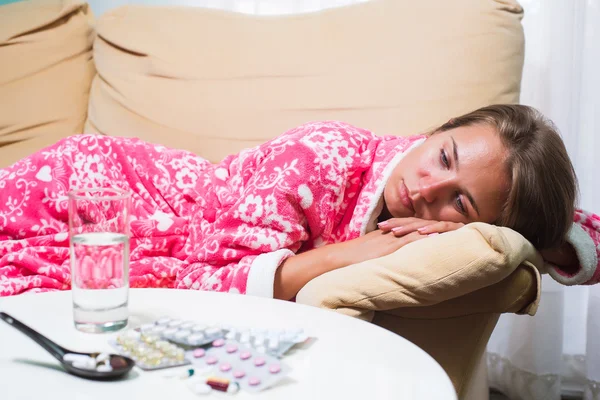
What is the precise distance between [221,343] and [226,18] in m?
1.33

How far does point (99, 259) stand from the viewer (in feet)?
2.17

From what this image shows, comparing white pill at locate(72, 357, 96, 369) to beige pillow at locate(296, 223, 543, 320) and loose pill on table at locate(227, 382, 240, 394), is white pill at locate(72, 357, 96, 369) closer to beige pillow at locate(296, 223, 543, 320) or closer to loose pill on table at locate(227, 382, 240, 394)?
loose pill on table at locate(227, 382, 240, 394)

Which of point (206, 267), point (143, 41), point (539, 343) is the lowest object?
point (539, 343)

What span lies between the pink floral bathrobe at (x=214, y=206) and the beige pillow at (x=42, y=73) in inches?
22.7

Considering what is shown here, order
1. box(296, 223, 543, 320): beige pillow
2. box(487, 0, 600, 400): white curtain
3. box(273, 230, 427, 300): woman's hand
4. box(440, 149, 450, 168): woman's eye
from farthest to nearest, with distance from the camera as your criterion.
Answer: box(487, 0, 600, 400): white curtain < box(440, 149, 450, 168): woman's eye < box(273, 230, 427, 300): woman's hand < box(296, 223, 543, 320): beige pillow

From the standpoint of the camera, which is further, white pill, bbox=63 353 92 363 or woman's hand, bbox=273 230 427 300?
woman's hand, bbox=273 230 427 300

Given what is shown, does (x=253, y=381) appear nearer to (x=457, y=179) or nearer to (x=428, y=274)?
(x=428, y=274)

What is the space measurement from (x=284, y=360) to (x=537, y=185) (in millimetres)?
700

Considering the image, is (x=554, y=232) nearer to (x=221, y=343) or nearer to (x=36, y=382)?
(x=221, y=343)

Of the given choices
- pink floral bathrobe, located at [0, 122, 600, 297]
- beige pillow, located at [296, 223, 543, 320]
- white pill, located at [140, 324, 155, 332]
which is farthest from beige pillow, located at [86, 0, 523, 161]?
white pill, located at [140, 324, 155, 332]

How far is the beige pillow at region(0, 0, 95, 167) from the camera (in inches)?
74.6

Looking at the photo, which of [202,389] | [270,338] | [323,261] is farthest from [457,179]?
[202,389]

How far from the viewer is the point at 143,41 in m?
1.85

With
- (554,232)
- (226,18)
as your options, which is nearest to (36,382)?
(554,232)
